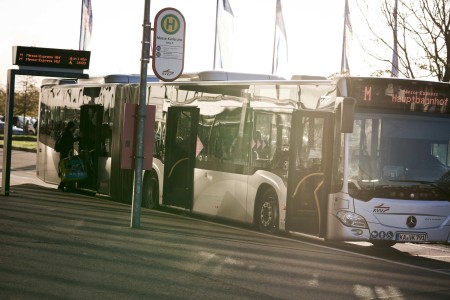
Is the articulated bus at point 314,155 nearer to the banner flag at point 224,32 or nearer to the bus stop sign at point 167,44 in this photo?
the bus stop sign at point 167,44

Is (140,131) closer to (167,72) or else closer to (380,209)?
(167,72)

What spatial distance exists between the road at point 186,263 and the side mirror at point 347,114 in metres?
1.95

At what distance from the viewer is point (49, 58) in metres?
23.1

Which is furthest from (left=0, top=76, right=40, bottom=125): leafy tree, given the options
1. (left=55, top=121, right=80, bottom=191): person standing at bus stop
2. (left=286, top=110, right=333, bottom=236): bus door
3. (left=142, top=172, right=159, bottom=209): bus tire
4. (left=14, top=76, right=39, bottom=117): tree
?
(left=286, top=110, right=333, bottom=236): bus door

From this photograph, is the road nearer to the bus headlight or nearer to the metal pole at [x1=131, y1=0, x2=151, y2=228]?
the metal pole at [x1=131, y1=0, x2=151, y2=228]

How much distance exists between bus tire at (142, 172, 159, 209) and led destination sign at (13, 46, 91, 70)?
3015 millimetres

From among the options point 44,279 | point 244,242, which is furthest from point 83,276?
point 244,242

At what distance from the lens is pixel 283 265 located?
1351cm

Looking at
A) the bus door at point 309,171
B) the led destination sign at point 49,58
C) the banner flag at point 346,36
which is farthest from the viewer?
the banner flag at point 346,36

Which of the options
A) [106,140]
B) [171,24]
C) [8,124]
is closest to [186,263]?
[171,24]

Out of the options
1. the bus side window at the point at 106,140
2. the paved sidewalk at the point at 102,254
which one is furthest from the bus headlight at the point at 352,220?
the bus side window at the point at 106,140

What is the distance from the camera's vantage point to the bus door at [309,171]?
16.1 m

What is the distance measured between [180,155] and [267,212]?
389 cm

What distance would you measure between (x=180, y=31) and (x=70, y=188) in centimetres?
1049
